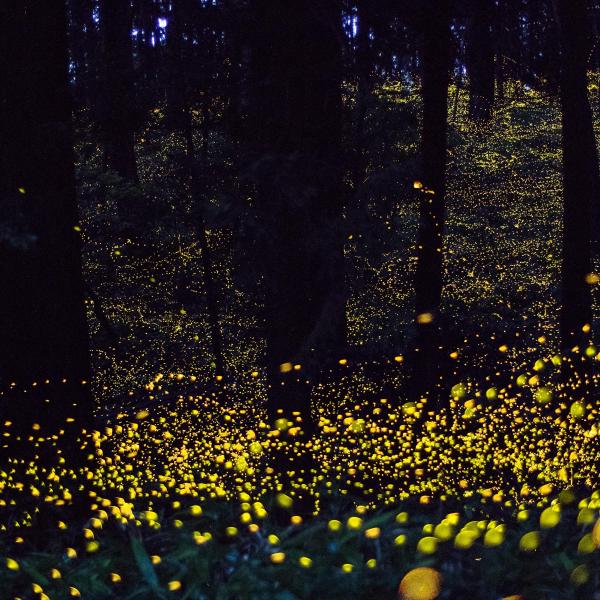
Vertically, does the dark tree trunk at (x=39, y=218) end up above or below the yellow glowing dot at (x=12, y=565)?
above

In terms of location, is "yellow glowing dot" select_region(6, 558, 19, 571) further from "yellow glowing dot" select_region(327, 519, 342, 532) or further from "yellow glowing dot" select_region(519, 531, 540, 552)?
"yellow glowing dot" select_region(519, 531, 540, 552)

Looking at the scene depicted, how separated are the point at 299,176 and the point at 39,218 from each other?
8.84 feet

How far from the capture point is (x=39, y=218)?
637 cm

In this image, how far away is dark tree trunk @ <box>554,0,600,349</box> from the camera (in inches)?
354

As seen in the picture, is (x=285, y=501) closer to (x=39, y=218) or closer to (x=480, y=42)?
(x=39, y=218)

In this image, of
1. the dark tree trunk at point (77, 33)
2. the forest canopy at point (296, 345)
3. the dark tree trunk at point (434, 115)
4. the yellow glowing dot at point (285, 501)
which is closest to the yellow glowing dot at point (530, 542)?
the forest canopy at point (296, 345)

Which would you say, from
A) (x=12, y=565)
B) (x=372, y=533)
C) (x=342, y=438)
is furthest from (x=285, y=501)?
(x=12, y=565)

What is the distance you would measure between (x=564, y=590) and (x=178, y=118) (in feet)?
36.8

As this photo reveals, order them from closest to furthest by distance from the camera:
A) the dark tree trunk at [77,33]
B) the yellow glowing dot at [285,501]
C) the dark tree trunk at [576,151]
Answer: the yellow glowing dot at [285,501] → the dark tree trunk at [576,151] → the dark tree trunk at [77,33]

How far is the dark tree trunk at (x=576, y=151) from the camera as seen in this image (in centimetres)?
899

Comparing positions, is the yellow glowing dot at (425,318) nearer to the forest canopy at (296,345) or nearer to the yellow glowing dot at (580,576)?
the forest canopy at (296,345)

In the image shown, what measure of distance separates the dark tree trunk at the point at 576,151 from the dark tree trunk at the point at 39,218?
19.7 ft

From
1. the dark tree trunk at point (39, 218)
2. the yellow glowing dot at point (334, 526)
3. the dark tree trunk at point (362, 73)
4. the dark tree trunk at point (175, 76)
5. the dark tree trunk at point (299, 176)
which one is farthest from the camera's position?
the dark tree trunk at point (175, 76)

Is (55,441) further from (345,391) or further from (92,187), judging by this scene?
(92,187)
